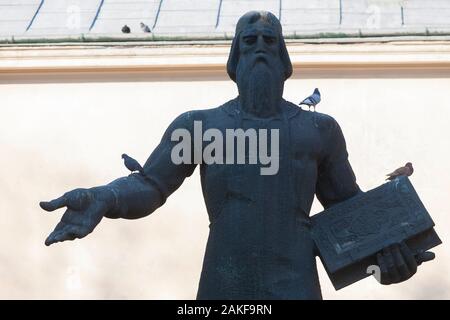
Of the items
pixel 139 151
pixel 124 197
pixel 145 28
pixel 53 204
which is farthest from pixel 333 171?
pixel 139 151

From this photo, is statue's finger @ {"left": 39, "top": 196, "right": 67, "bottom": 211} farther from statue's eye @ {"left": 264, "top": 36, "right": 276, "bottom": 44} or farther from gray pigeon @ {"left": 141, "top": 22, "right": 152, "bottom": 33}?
gray pigeon @ {"left": 141, "top": 22, "right": 152, "bottom": 33}

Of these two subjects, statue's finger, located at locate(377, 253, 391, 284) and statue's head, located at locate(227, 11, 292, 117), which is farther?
statue's head, located at locate(227, 11, 292, 117)

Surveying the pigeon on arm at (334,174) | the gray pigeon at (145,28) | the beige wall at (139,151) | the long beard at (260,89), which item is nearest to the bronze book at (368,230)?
the pigeon on arm at (334,174)

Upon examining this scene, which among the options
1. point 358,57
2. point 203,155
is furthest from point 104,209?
point 358,57

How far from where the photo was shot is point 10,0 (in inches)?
1093

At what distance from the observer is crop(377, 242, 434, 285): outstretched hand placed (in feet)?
32.7

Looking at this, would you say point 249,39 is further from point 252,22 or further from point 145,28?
point 145,28

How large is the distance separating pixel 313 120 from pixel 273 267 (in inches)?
30.9

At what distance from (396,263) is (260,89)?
1.03 m

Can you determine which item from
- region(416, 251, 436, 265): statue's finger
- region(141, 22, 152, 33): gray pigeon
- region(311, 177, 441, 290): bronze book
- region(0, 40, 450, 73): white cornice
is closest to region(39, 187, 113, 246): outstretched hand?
region(311, 177, 441, 290): bronze book

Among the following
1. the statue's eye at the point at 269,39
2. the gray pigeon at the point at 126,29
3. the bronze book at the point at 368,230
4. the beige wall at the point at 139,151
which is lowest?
the bronze book at the point at 368,230

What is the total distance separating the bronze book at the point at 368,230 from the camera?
32.9 feet

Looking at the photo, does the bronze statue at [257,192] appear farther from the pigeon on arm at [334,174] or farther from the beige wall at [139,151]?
the beige wall at [139,151]

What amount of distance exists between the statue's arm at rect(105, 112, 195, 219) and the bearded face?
290 mm
